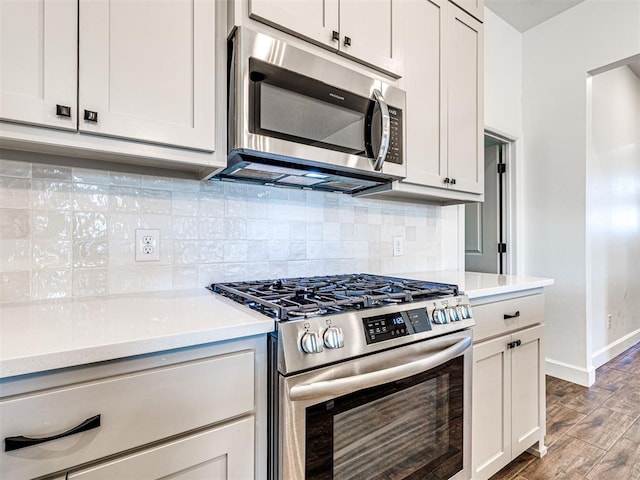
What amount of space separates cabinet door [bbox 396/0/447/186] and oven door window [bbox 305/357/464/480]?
97 cm

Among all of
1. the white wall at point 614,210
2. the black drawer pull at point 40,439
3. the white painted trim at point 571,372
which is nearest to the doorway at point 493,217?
the white wall at point 614,210

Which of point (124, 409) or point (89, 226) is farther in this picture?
point (89, 226)

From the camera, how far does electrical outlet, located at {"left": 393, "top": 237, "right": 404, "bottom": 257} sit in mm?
2129

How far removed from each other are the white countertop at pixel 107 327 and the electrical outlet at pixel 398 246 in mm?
1225

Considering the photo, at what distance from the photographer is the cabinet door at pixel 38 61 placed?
2.92 feet

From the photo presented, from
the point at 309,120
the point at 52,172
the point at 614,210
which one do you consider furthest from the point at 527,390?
the point at 614,210

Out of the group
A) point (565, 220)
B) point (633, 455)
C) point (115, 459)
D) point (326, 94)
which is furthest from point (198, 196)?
point (565, 220)

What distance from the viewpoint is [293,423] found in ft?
3.01

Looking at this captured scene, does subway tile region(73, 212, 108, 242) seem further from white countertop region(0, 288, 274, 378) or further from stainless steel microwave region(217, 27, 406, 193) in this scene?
stainless steel microwave region(217, 27, 406, 193)

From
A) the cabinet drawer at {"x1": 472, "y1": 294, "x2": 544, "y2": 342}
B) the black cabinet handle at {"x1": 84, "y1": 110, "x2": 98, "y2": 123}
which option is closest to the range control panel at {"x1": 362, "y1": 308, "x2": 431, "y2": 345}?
the cabinet drawer at {"x1": 472, "y1": 294, "x2": 544, "y2": 342}

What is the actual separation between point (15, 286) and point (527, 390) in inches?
88.7

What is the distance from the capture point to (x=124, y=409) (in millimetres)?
759

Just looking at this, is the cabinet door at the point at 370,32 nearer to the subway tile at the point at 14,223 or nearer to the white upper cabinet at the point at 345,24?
the white upper cabinet at the point at 345,24

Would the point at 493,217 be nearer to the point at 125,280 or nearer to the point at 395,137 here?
the point at 395,137
